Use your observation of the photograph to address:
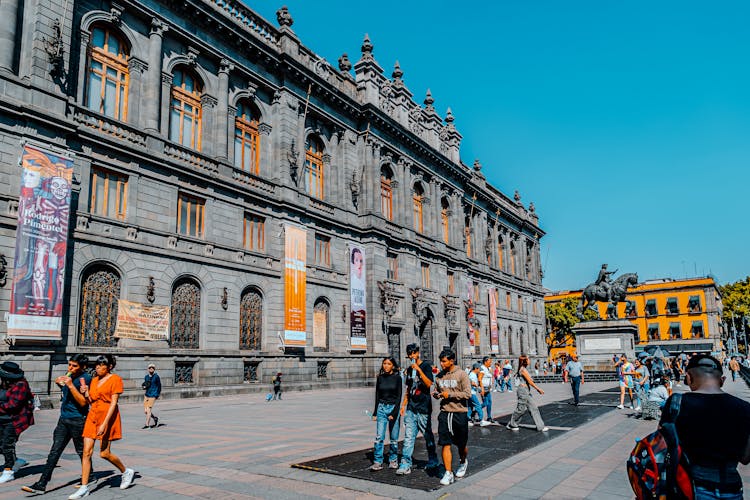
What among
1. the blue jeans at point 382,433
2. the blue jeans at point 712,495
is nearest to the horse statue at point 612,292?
the blue jeans at point 382,433

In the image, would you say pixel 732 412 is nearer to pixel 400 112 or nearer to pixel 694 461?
pixel 694 461

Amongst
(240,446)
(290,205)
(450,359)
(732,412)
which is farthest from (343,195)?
(732,412)

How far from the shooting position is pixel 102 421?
7555 millimetres

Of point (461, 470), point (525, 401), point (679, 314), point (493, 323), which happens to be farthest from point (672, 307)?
point (461, 470)

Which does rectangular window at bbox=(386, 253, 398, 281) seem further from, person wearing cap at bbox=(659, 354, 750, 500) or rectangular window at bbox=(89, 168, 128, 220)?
person wearing cap at bbox=(659, 354, 750, 500)

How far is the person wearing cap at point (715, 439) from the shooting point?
396cm

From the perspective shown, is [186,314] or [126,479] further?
[186,314]

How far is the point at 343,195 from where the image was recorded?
3394 centimetres

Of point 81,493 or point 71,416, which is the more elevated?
point 71,416

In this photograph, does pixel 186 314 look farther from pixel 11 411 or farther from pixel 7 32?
pixel 11 411

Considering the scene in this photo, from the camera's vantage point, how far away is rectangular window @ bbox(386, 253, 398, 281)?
3697cm

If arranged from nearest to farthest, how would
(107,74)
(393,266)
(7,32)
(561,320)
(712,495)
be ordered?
(712,495), (7,32), (107,74), (393,266), (561,320)

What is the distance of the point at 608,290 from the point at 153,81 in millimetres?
31140

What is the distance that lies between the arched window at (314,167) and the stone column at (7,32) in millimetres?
15639
